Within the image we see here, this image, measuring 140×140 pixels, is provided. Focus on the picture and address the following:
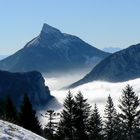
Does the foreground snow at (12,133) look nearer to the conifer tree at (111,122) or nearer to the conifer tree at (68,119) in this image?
the conifer tree at (68,119)

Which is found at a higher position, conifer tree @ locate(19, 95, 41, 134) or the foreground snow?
conifer tree @ locate(19, 95, 41, 134)

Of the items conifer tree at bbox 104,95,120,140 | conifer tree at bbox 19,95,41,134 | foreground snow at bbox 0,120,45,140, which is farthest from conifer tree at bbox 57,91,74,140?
foreground snow at bbox 0,120,45,140

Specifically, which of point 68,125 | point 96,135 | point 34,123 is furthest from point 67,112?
point 96,135

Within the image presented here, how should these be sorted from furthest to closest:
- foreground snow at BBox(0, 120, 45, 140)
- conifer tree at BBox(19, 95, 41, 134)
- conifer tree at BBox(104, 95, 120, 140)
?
1. conifer tree at BBox(104, 95, 120, 140)
2. conifer tree at BBox(19, 95, 41, 134)
3. foreground snow at BBox(0, 120, 45, 140)

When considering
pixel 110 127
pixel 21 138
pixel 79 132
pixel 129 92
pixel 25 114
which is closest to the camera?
pixel 21 138

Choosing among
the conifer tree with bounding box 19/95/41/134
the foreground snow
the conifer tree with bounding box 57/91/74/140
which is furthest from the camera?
the conifer tree with bounding box 57/91/74/140

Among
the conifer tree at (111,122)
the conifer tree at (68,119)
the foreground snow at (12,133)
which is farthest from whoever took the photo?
the conifer tree at (111,122)

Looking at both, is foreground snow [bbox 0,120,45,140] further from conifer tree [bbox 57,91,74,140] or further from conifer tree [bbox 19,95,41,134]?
conifer tree [bbox 57,91,74,140]

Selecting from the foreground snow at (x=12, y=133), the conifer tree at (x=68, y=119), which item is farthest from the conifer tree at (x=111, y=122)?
the foreground snow at (x=12, y=133)

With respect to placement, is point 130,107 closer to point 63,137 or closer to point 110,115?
point 63,137

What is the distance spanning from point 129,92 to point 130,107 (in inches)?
82.6

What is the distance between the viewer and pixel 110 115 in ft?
317

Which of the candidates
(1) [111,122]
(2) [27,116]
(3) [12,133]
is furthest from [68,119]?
(3) [12,133]

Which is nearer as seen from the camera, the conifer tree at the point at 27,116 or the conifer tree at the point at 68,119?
the conifer tree at the point at 27,116
